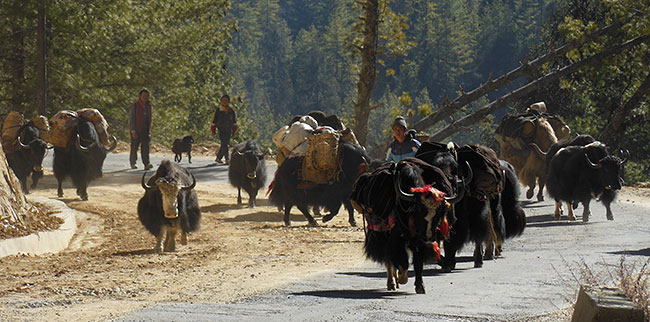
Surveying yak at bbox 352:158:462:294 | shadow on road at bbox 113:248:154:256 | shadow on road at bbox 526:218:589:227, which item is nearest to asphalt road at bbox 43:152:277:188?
shadow on road at bbox 526:218:589:227

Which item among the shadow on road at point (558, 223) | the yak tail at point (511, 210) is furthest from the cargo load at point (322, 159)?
the yak tail at point (511, 210)

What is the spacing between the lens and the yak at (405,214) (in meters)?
11.1

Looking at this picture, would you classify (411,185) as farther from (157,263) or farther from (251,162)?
(251,162)

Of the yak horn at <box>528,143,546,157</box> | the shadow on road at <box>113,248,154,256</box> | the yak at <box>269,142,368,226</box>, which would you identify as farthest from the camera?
the yak horn at <box>528,143,546,157</box>

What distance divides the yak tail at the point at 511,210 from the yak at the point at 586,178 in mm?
6080

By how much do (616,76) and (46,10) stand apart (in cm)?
1980

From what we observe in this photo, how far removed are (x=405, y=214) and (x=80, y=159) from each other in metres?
13.5

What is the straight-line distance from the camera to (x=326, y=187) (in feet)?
64.9

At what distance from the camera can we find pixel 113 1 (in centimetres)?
3578

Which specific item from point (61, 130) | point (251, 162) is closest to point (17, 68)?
point (61, 130)

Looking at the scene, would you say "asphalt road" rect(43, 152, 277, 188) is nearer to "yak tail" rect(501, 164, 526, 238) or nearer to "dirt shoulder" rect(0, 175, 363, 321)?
"dirt shoulder" rect(0, 175, 363, 321)

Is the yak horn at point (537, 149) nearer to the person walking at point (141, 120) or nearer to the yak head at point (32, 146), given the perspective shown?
the person walking at point (141, 120)

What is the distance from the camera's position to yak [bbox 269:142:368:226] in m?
19.8

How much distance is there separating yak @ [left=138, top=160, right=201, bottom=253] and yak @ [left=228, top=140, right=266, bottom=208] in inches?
238
